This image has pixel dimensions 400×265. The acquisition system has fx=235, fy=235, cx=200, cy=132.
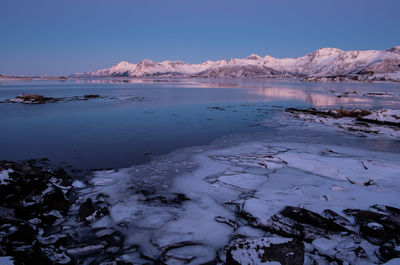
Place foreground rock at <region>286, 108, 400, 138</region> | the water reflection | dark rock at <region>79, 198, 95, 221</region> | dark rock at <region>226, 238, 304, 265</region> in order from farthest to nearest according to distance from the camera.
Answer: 1. the water reflection
2. foreground rock at <region>286, 108, 400, 138</region>
3. dark rock at <region>79, 198, 95, 221</region>
4. dark rock at <region>226, 238, 304, 265</region>

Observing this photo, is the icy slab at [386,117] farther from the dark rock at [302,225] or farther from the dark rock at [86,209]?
the dark rock at [86,209]

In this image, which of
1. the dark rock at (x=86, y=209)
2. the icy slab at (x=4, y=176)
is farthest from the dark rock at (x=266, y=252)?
the icy slab at (x=4, y=176)

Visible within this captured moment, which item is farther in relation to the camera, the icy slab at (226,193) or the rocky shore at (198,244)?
the icy slab at (226,193)

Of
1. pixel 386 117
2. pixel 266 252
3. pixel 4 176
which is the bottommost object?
pixel 266 252

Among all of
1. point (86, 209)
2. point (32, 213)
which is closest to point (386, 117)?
point (86, 209)

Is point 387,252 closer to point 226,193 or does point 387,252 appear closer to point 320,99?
point 226,193

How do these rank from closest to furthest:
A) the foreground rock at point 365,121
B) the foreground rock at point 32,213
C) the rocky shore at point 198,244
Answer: the rocky shore at point 198,244 < the foreground rock at point 32,213 < the foreground rock at point 365,121

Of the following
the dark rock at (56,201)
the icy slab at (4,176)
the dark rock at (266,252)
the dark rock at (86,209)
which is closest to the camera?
the dark rock at (266,252)

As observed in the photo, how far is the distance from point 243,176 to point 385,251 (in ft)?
12.4

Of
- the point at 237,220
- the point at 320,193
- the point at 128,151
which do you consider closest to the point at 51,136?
the point at 128,151

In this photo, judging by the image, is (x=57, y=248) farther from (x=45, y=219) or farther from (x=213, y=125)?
(x=213, y=125)

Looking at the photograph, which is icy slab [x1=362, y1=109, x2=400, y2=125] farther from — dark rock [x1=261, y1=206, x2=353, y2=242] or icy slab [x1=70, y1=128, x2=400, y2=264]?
dark rock [x1=261, y1=206, x2=353, y2=242]

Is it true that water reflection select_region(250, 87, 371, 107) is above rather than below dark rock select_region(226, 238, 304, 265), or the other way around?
above

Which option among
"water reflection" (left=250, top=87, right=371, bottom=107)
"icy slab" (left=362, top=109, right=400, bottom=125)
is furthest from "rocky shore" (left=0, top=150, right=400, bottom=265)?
"water reflection" (left=250, top=87, right=371, bottom=107)
